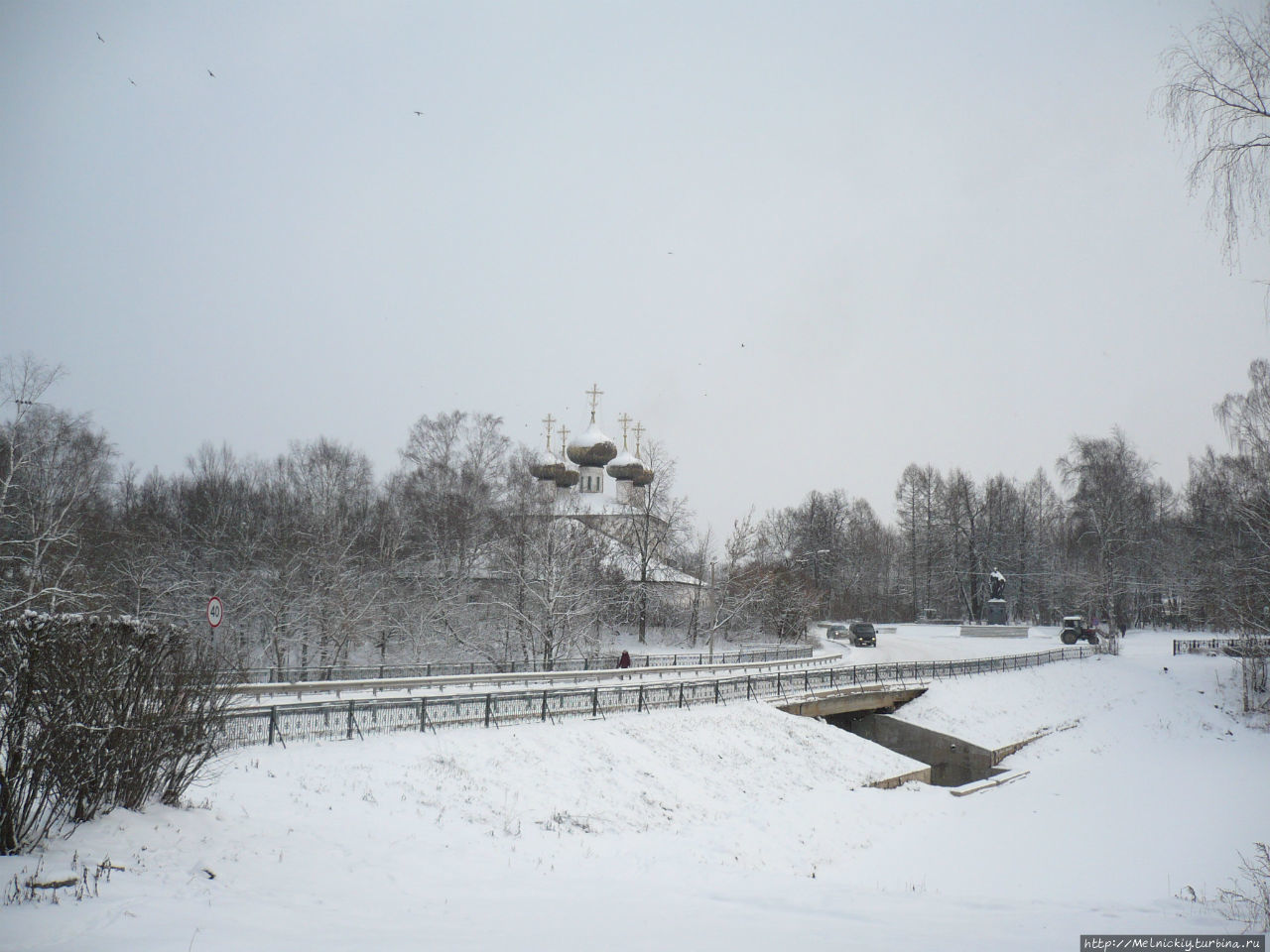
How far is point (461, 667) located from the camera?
89.9 feet

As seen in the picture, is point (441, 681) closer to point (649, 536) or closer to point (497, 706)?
point (497, 706)

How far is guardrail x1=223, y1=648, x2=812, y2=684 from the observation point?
24531mm

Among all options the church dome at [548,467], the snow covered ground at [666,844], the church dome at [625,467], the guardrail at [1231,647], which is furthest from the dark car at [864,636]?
the church dome at [548,467]

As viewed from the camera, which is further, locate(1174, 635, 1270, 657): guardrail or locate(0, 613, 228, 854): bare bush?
locate(1174, 635, 1270, 657): guardrail

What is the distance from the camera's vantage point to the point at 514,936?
292 inches

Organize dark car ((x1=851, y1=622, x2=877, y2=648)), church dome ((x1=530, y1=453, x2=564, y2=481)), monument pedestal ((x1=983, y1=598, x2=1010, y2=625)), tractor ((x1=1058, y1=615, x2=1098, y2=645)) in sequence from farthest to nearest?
1. church dome ((x1=530, y1=453, x2=564, y2=481))
2. monument pedestal ((x1=983, y1=598, x2=1010, y2=625))
3. dark car ((x1=851, y1=622, x2=877, y2=648))
4. tractor ((x1=1058, y1=615, x2=1098, y2=645))

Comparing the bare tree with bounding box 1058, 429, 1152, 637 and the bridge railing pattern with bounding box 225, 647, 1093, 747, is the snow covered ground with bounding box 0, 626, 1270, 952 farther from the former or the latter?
the bare tree with bounding box 1058, 429, 1152, 637

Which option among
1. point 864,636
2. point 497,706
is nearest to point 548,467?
point 864,636

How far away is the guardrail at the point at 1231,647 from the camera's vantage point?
105 ft

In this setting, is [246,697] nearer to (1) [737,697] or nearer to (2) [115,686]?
(2) [115,686]

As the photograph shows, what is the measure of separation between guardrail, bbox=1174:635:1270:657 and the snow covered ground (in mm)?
3878

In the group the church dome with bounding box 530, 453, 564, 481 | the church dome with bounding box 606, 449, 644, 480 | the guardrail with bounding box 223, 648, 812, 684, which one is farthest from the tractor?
the church dome with bounding box 530, 453, 564, 481

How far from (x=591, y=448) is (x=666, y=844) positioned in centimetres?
5486

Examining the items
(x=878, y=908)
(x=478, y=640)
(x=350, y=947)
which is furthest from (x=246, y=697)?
(x=478, y=640)
